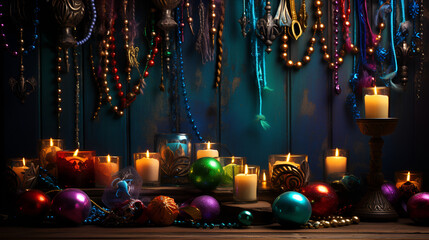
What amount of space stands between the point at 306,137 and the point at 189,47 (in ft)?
1.64

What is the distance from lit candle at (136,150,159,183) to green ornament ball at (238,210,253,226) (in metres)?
0.33

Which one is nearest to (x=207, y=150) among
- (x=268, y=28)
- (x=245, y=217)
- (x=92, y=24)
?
(x=245, y=217)

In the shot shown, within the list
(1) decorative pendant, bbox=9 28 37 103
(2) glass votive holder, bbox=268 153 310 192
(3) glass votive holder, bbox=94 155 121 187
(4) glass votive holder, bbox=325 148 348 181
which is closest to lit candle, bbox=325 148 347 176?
(4) glass votive holder, bbox=325 148 348 181

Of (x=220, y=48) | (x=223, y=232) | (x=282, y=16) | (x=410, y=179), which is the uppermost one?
(x=282, y=16)

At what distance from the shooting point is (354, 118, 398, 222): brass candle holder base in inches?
53.6

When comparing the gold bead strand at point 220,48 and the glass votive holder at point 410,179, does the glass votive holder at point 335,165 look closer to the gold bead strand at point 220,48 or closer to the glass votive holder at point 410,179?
the glass votive holder at point 410,179

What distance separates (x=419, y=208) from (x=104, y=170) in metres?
0.88

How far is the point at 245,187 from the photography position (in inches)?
54.3

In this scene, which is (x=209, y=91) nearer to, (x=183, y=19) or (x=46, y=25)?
(x=183, y=19)

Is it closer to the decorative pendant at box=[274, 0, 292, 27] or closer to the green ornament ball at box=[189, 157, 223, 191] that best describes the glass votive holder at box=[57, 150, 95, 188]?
the green ornament ball at box=[189, 157, 223, 191]

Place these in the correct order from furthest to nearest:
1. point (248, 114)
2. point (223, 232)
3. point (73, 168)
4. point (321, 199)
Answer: point (248, 114), point (73, 168), point (321, 199), point (223, 232)

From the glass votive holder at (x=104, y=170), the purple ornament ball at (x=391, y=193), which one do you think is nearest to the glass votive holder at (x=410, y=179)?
the purple ornament ball at (x=391, y=193)

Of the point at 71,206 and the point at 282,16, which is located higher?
the point at 282,16

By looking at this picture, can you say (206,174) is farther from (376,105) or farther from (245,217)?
(376,105)
